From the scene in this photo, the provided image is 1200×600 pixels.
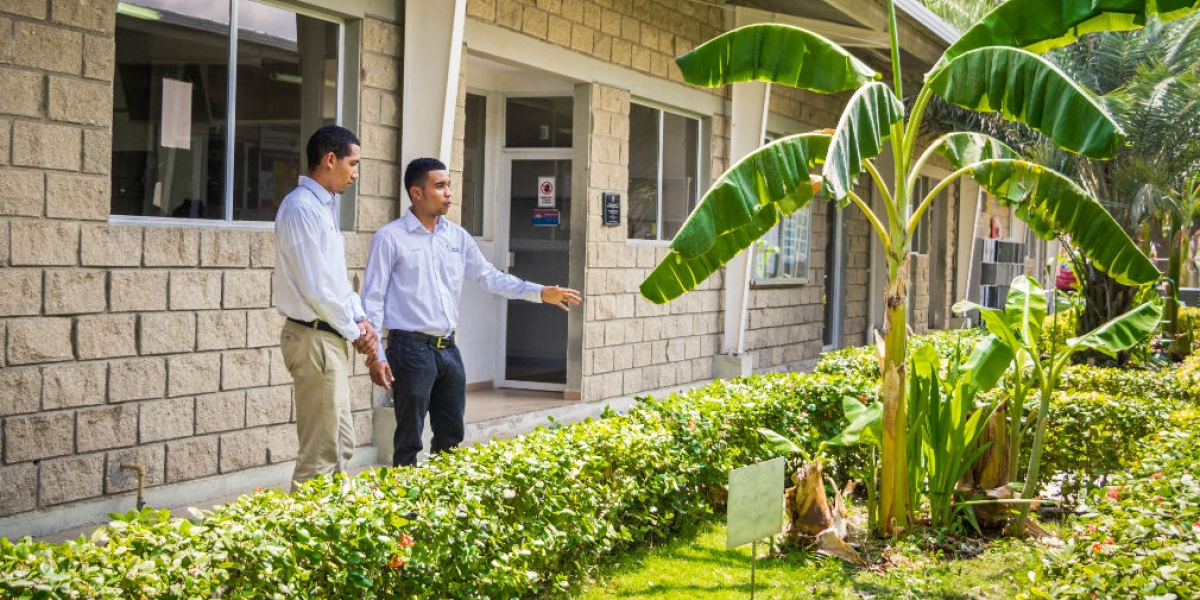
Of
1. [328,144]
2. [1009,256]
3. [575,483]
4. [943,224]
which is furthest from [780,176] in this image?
[1009,256]

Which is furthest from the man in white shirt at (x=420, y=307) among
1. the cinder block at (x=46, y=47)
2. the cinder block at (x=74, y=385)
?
the cinder block at (x=46, y=47)

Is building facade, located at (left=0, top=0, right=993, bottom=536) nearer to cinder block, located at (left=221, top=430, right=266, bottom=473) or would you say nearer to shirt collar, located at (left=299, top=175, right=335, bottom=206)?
cinder block, located at (left=221, top=430, right=266, bottom=473)

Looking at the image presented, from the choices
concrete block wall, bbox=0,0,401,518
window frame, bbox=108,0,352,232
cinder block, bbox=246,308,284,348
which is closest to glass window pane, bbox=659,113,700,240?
window frame, bbox=108,0,352,232

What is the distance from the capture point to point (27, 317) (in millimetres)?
6535

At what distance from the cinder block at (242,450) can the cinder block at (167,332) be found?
70 centimetres

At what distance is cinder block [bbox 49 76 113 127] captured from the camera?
6.64m

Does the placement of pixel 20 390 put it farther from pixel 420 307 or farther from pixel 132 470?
pixel 420 307

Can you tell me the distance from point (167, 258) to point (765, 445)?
3.77m

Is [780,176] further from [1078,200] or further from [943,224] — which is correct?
[943,224]

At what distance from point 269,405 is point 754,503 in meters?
3.96

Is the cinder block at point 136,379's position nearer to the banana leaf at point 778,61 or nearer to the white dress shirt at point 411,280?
the white dress shirt at point 411,280

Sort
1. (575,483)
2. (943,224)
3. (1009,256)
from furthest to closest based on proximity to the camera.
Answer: (1009,256), (943,224), (575,483)

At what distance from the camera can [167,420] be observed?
7.38m

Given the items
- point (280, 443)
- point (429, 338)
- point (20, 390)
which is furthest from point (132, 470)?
point (429, 338)
